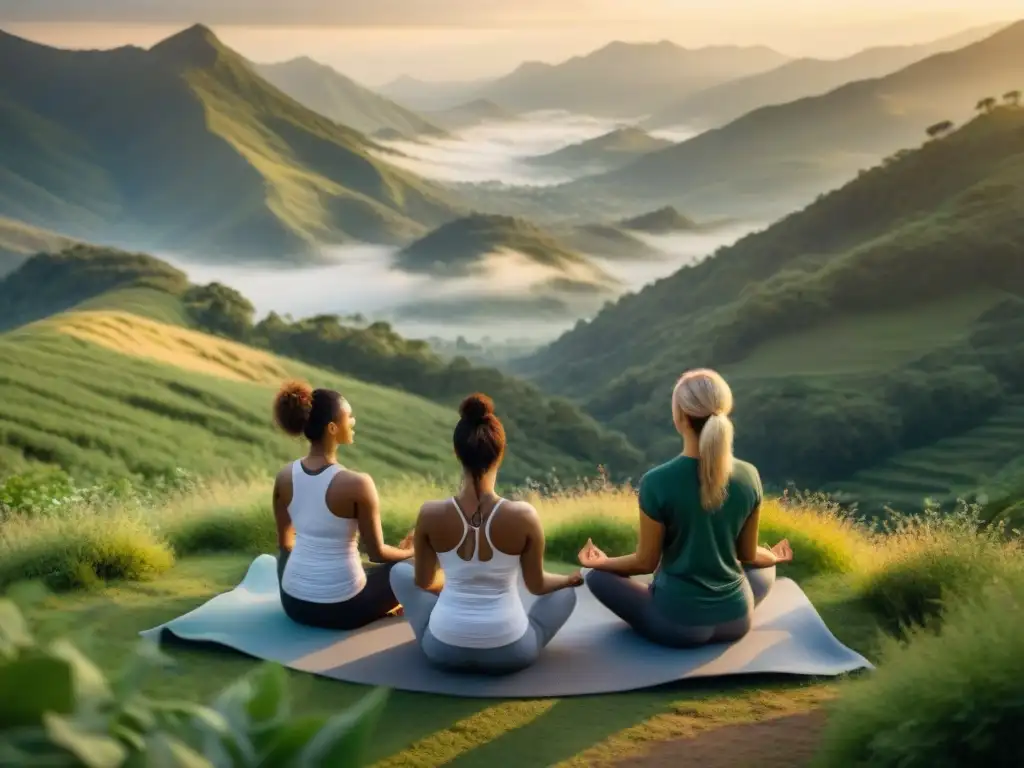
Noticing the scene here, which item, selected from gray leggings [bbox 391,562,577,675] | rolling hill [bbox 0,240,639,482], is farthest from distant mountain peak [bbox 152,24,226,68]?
gray leggings [bbox 391,562,577,675]

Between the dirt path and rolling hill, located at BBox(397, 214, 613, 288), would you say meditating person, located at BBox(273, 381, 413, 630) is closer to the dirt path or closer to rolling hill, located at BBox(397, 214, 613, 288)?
the dirt path

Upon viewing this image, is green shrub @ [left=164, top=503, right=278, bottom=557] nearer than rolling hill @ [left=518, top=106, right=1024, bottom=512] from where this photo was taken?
Yes

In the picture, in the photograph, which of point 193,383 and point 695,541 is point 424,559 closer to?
point 695,541

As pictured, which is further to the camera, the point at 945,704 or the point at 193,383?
the point at 193,383

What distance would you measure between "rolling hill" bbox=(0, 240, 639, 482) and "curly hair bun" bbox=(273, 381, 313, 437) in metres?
16.3

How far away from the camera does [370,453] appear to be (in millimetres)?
30297

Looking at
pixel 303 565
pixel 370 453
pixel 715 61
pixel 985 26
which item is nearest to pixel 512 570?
pixel 303 565

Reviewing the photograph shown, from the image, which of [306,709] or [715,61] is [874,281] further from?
[306,709]

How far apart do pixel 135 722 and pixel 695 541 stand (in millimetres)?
2940

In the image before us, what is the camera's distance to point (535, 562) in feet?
12.8

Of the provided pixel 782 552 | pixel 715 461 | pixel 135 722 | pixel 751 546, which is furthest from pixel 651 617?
pixel 135 722

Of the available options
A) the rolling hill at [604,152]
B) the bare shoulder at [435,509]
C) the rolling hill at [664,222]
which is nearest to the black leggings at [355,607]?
the bare shoulder at [435,509]

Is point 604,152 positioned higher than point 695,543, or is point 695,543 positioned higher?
point 604,152

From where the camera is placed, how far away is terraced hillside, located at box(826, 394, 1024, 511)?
29094 mm
